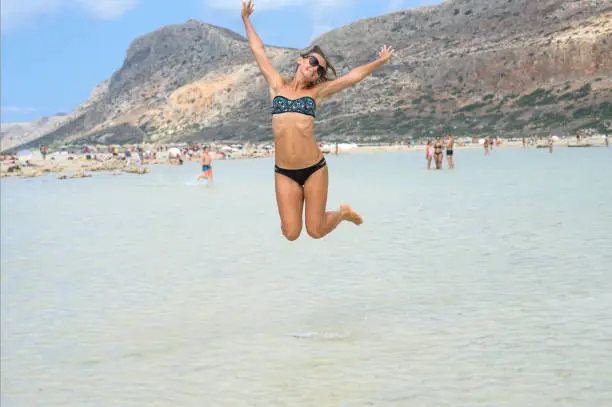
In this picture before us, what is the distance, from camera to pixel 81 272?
14281 mm

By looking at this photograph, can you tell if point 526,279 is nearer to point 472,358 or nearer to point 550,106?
point 472,358

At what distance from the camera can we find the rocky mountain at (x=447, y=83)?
11106cm

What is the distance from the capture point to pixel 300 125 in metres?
7.28

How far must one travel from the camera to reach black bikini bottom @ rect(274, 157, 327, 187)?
298 inches

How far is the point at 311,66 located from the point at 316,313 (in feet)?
13.3

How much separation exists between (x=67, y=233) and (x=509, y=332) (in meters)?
13.9

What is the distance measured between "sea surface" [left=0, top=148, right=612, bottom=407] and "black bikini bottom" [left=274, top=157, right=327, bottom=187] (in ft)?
5.75

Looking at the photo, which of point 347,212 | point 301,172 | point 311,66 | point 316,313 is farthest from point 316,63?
point 316,313

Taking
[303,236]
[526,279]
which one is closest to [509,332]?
[526,279]

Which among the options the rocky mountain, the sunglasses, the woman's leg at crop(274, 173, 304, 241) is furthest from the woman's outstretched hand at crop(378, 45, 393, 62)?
the rocky mountain

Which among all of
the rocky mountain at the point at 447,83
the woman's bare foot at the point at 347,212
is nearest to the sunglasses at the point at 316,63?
the woman's bare foot at the point at 347,212

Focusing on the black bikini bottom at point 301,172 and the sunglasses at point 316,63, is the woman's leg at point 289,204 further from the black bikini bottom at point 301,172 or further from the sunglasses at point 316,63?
the sunglasses at point 316,63

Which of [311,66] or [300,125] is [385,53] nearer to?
[311,66]

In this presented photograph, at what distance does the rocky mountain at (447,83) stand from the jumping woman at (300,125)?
305 feet
